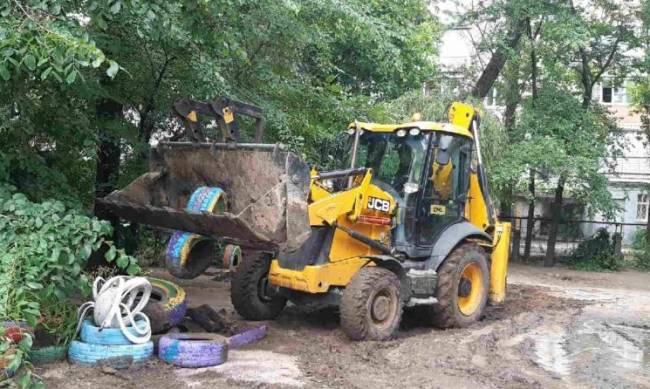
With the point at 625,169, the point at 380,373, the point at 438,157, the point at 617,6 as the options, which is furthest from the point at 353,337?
the point at 625,169

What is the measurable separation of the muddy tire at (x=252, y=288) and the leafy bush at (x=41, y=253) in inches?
106

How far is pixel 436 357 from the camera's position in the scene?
7.04 meters

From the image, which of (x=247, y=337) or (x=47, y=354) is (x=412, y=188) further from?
(x=47, y=354)

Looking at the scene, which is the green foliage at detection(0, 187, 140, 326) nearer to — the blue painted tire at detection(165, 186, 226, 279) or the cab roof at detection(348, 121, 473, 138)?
the blue painted tire at detection(165, 186, 226, 279)

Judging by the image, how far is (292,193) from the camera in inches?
257

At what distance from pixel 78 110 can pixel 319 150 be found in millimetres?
4016

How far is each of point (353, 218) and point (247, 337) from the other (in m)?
1.76

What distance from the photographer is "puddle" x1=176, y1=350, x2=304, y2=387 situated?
5.80 meters

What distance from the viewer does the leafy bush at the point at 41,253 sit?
520 centimetres

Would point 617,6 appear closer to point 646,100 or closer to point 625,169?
point 646,100

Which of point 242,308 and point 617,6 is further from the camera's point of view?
point 617,6

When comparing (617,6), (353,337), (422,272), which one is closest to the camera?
(353,337)

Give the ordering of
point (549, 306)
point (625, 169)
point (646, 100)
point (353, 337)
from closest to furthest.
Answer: point (353, 337) → point (549, 306) → point (646, 100) → point (625, 169)

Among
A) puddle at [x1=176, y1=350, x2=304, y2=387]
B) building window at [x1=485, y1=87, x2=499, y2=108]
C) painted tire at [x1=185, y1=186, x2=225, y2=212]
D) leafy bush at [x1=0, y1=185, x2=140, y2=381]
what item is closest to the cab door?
painted tire at [x1=185, y1=186, x2=225, y2=212]
